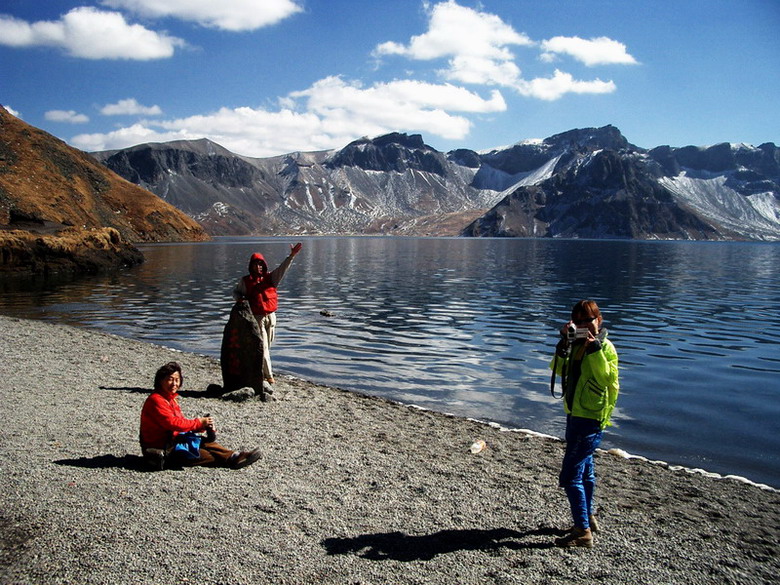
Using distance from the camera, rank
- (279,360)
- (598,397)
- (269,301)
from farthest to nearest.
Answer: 1. (279,360)
2. (269,301)
3. (598,397)

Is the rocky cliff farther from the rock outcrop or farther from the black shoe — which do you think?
the black shoe

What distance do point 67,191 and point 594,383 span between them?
5747 inches

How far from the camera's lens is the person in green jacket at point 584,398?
7.12 metres

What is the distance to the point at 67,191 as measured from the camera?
13062 centimetres

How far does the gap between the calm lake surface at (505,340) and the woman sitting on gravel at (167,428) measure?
26.3 feet

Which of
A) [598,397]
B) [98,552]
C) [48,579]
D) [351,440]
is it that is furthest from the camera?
[351,440]

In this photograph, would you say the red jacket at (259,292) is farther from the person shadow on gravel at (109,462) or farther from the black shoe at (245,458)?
the person shadow on gravel at (109,462)

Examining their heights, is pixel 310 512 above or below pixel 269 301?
below

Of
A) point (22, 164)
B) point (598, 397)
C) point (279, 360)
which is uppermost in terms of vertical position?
point (22, 164)

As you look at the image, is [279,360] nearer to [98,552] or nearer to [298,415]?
[298,415]

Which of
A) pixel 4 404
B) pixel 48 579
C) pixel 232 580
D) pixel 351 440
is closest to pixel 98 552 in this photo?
pixel 48 579

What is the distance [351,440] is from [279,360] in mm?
11167

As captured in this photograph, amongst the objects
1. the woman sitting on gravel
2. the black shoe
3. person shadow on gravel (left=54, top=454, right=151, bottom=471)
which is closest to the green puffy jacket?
the black shoe

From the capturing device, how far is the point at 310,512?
789 centimetres
